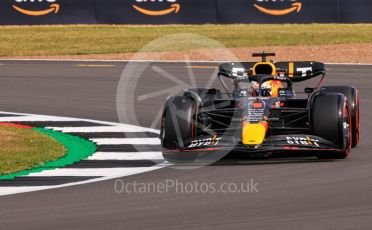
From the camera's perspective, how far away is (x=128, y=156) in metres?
12.4

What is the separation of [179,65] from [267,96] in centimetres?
1356

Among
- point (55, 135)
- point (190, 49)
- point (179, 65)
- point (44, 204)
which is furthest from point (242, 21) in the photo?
point (44, 204)

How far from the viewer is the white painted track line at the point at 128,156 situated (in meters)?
12.3

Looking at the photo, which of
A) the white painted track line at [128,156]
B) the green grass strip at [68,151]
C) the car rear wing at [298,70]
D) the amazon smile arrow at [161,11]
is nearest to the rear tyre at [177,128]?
the white painted track line at [128,156]

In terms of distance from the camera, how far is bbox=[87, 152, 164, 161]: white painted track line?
40.2ft

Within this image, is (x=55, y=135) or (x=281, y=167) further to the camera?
(x=55, y=135)

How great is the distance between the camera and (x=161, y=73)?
24547 millimetres

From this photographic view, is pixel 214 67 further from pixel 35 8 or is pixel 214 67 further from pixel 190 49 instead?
pixel 35 8

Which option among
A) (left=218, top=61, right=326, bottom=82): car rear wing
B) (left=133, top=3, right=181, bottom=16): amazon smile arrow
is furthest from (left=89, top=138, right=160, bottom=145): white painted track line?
(left=133, top=3, right=181, bottom=16): amazon smile arrow

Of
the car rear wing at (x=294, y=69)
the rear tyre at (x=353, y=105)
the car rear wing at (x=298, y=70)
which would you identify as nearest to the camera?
the rear tyre at (x=353, y=105)

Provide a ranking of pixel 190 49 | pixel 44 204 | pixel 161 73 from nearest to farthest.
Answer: pixel 44 204 < pixel 161 73 < pixel 190 49

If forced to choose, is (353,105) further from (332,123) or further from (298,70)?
(298,70)

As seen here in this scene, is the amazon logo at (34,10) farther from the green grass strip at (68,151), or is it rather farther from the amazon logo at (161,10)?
the green grass strip at (68,151)

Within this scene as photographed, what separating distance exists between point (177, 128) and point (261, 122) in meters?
0.89
